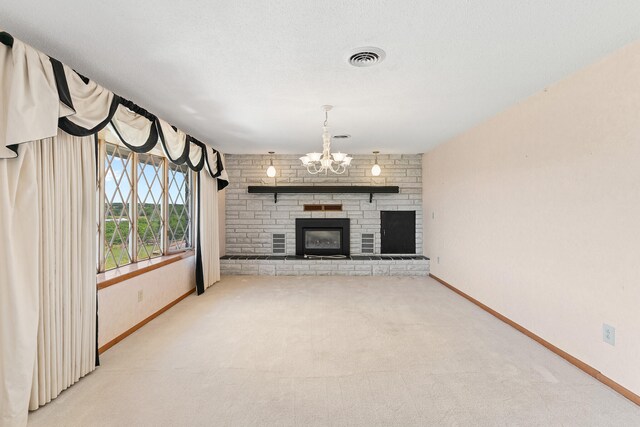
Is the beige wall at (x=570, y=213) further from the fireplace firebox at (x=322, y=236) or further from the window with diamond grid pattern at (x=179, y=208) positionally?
the window with diamond grid pattern at (x=179, y=208)

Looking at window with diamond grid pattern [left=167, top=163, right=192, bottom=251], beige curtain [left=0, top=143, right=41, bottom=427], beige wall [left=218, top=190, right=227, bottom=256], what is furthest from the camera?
beige wall [left=218, top=190, right=227, bottom=256]

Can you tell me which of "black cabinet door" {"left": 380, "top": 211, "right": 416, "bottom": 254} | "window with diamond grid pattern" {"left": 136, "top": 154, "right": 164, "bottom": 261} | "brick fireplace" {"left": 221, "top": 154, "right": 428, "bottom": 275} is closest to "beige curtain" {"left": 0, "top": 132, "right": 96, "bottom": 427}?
"window with diamond grid pattern" {"left": 136, "top": 154, "right": 164, "bottom": 261}

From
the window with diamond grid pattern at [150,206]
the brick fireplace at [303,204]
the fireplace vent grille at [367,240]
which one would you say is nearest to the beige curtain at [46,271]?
the window with diamond grid pattern at [150,206]

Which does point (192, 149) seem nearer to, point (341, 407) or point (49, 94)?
point (49, 94)

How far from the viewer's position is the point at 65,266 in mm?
2023

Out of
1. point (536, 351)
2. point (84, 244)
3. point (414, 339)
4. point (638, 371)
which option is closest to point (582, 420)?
point (638, 371)

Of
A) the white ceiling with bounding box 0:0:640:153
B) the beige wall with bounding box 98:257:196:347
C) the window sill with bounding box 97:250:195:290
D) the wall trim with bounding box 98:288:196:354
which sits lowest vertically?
the wall trim with bounding box 98:288:196:354

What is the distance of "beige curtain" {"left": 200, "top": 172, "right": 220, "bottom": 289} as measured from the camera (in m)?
4.34

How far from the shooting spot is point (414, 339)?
2.73 meters

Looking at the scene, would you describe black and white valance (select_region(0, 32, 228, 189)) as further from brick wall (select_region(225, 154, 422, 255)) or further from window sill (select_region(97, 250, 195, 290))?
brick wall (select_region(225, 154, 422, 255))

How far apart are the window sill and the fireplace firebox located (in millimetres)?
2209

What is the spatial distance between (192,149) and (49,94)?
2143 millimetres

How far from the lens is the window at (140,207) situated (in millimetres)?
3023

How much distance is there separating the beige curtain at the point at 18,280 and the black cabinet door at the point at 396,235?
4854mm
